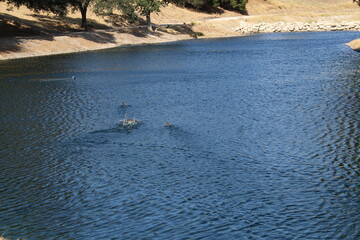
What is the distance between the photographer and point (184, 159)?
27438 mm

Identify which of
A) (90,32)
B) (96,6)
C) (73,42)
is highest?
(96,6)

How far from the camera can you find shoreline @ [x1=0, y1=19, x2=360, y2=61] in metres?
86.4

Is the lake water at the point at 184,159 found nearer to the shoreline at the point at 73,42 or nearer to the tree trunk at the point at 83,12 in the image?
the shoreline at the point at 73,42

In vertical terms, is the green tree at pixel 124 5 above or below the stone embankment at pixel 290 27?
above

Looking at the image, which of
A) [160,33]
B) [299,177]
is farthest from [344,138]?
[160,33]

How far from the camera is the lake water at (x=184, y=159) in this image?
19.5 meters

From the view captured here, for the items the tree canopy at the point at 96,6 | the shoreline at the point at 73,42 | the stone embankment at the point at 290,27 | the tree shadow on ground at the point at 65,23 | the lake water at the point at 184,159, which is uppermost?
the tree canopy at the point at 96,6

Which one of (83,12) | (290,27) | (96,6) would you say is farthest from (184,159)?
(290,27)

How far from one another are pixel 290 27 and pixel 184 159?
13894 cm

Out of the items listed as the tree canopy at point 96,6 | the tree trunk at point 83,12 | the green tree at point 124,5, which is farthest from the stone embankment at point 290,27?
the tree trunk at point 83,12

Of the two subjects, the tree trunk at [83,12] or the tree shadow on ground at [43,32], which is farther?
the tree trunk at [83,12]

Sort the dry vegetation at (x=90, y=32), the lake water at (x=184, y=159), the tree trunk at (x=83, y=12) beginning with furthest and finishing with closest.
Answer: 1. the tree trunk at (x=83, y=12)
2. the dry vegetation at (x=90, y=32)
3. the lake water at (x=184, y=159)

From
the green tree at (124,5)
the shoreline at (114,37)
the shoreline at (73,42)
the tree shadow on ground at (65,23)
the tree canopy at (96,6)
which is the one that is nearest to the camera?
the shoreline at (73,42)

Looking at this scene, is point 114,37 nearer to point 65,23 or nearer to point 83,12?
point 83,12
